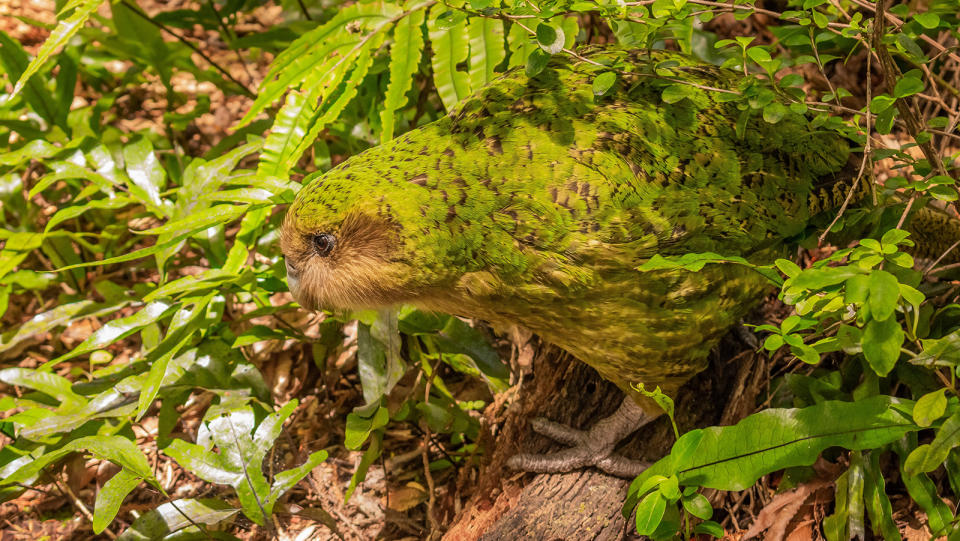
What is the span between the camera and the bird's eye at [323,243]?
77.9 inches

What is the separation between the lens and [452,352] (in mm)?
2691

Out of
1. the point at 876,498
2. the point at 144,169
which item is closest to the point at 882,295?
the point at 876,498

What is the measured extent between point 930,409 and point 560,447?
1.08 meters

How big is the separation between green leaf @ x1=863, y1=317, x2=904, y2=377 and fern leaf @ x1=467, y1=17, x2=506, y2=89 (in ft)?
4.35

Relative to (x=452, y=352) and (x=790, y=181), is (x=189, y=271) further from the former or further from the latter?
(x=790, y=181)

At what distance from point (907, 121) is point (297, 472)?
1.97 meters

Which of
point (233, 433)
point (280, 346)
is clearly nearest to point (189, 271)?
point (280, 346)

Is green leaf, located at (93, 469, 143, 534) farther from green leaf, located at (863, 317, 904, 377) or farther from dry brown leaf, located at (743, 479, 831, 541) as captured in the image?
green leaf, located at (863, 317, 904, 377)

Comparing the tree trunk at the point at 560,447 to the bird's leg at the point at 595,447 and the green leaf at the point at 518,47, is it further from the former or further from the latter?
the green leaf at the point at 518,47

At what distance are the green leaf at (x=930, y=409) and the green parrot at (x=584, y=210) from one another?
0.49 metres

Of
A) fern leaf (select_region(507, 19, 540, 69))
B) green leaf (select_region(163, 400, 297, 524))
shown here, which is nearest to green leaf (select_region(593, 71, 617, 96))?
fern leaf (select_region(507, 19, 540, 69))

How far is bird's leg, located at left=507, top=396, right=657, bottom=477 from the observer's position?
2.35 meters

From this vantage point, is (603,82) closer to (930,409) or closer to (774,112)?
(774,112)

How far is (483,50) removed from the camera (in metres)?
2.40
